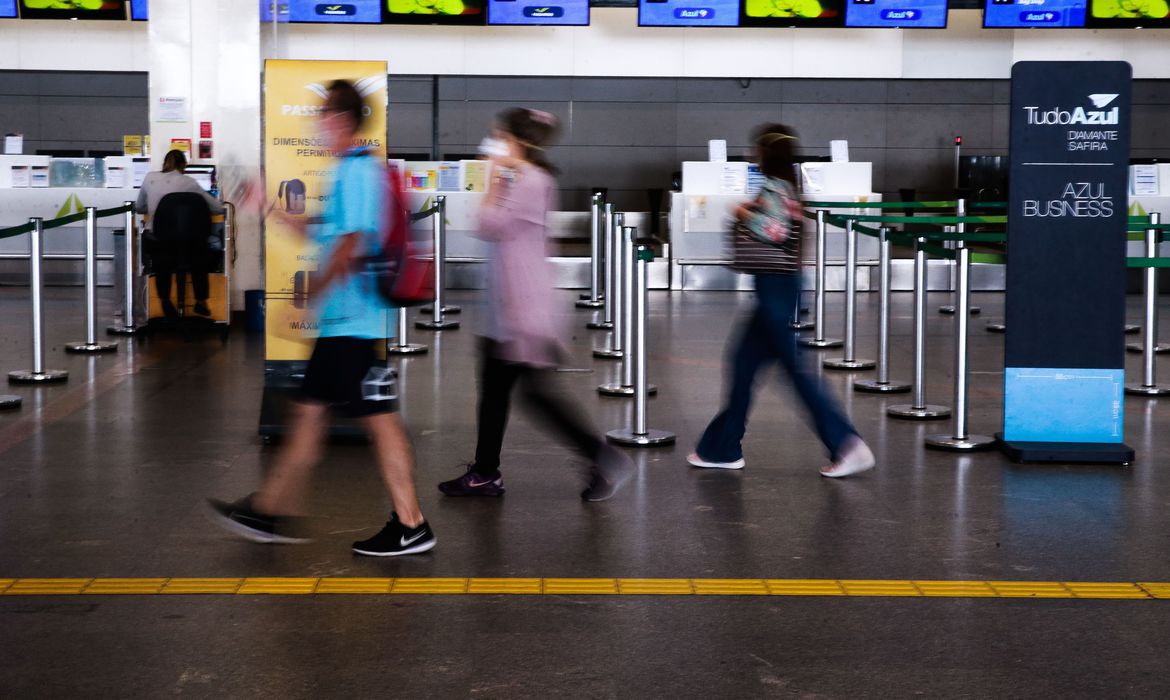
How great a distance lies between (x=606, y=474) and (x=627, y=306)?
6.15 ft

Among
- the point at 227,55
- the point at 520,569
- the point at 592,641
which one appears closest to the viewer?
the point at 592,641

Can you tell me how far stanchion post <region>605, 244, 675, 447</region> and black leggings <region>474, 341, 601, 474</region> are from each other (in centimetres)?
137

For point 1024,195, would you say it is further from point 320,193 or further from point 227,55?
point 227,55

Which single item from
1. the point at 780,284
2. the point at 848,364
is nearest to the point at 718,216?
the point at 848,364

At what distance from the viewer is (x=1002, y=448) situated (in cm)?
702

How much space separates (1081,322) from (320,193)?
374 cm

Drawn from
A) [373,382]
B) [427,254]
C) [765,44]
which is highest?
[765,44]

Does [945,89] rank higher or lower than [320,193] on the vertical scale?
higher

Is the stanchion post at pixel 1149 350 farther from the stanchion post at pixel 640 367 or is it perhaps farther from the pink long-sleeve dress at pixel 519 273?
the pink long-sleeve dress at pixel 519 273

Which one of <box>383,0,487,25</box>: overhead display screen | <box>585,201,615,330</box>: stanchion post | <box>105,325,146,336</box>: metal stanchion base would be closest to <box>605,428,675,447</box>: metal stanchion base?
<box>585,201,615,330</box>: stanchion post

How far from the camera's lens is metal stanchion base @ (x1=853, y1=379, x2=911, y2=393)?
9.00 m

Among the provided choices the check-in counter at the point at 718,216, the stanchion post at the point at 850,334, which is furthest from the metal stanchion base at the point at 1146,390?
the check-in counter at the point at 718,216

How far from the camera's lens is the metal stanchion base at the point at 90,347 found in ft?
34.6

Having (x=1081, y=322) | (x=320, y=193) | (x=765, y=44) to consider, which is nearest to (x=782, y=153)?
(x=1081, y=322)
